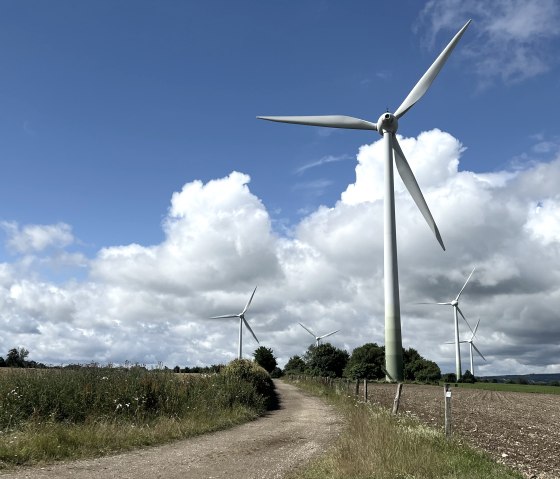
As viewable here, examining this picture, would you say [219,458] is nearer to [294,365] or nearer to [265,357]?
[265,357]

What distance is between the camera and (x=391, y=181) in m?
44.1

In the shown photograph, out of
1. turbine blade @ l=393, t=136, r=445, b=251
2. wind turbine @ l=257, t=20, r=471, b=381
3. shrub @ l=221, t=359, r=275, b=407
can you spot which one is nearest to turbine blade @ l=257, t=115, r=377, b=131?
wind turbine @ l=257, t=20, r=471, b=381

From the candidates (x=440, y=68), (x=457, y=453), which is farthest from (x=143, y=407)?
(x=440, y=68)

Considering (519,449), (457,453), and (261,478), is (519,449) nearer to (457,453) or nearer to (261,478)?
(457,453)

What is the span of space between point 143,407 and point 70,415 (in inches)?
111

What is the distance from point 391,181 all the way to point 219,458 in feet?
108

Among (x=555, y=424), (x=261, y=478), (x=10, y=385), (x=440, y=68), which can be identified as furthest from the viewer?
(x=440, y=68)

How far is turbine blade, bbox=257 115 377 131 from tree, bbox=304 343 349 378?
6245 cm

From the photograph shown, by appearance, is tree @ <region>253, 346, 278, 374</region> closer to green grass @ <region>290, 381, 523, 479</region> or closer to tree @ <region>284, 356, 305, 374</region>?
tree @ <region>284, 356, 305, 374</region>

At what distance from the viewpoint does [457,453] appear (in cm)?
1366

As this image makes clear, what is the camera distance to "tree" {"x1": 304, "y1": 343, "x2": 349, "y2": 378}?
10400cm

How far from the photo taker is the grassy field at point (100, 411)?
47.7 ft

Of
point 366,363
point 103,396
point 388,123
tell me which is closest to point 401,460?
point 103,396

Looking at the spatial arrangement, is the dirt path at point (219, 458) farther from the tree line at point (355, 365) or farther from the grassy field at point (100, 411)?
the tree line at point (355, 365)
